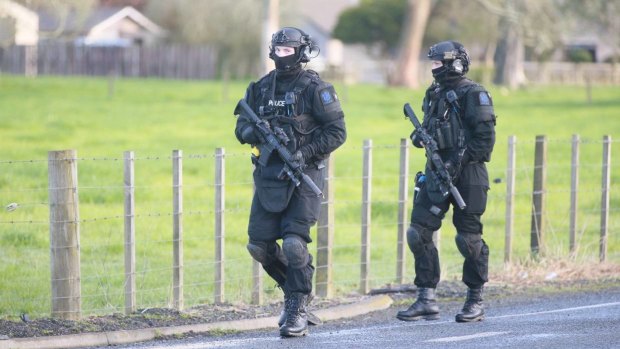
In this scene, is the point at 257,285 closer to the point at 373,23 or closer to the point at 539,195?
the point at 539,195

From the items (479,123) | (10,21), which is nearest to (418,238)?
(479,123)

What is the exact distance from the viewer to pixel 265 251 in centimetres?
838

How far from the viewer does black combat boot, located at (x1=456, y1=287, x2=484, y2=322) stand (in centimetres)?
889

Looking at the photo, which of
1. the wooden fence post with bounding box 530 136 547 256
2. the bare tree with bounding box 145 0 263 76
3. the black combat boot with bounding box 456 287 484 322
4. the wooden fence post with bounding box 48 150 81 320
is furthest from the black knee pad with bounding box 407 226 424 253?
the bare tree with bounding box 145 0 263 76

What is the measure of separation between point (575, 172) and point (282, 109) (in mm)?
A: 5071

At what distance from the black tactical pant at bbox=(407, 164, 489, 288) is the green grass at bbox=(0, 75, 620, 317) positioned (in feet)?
6.06

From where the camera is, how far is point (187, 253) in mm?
13633

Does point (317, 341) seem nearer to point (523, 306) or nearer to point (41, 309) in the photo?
point (523, 306)

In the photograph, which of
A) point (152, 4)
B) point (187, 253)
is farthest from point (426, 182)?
point (152, 4)

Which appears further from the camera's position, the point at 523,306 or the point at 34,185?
the point at 34,185

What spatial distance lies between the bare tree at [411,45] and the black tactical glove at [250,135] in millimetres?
46227

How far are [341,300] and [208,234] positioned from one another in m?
4.20

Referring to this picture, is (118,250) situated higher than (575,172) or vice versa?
(575,172)

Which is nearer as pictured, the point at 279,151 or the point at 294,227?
the point at 279,151
